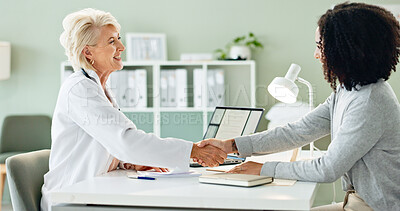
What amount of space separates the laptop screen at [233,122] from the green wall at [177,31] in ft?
6.50

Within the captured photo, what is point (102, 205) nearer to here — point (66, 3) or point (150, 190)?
point (150, 190)

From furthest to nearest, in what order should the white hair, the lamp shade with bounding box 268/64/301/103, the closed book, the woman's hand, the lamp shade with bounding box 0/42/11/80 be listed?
the lamp shade with bounding box 0/42/11/80
the lamp shade with bounding box 268/64/301/103
the white hair
the woman's hand
the closed book

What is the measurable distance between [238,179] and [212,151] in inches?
19.2

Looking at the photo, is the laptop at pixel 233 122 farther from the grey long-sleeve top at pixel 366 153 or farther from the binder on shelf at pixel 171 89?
the binder on shelf at pixel 171 89

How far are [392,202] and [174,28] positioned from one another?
10.5 ft

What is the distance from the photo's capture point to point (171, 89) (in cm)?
427

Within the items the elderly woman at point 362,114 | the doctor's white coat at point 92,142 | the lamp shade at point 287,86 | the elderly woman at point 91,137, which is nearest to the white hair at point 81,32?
the elderly woman at point 91,137

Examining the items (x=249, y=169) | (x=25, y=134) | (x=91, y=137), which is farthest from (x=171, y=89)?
(x=249, y=169)

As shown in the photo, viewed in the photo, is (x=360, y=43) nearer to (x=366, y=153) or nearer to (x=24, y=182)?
(x=366, y=153)

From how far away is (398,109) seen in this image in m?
1.73

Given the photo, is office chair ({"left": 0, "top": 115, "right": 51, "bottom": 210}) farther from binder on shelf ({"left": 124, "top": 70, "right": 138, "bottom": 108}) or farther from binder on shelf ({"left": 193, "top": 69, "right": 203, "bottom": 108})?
binder on shelf ({"left": 193, "top": 69, "right": 203, "bottom": 108})

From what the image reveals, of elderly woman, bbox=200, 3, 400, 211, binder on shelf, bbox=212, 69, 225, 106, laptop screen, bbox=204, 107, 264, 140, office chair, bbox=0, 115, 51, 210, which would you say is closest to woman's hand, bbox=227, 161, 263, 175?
elderly woman, bbox=200, 3, 400, 211

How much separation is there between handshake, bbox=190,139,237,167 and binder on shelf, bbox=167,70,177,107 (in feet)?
6.88

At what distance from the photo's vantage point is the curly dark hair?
1710mm
